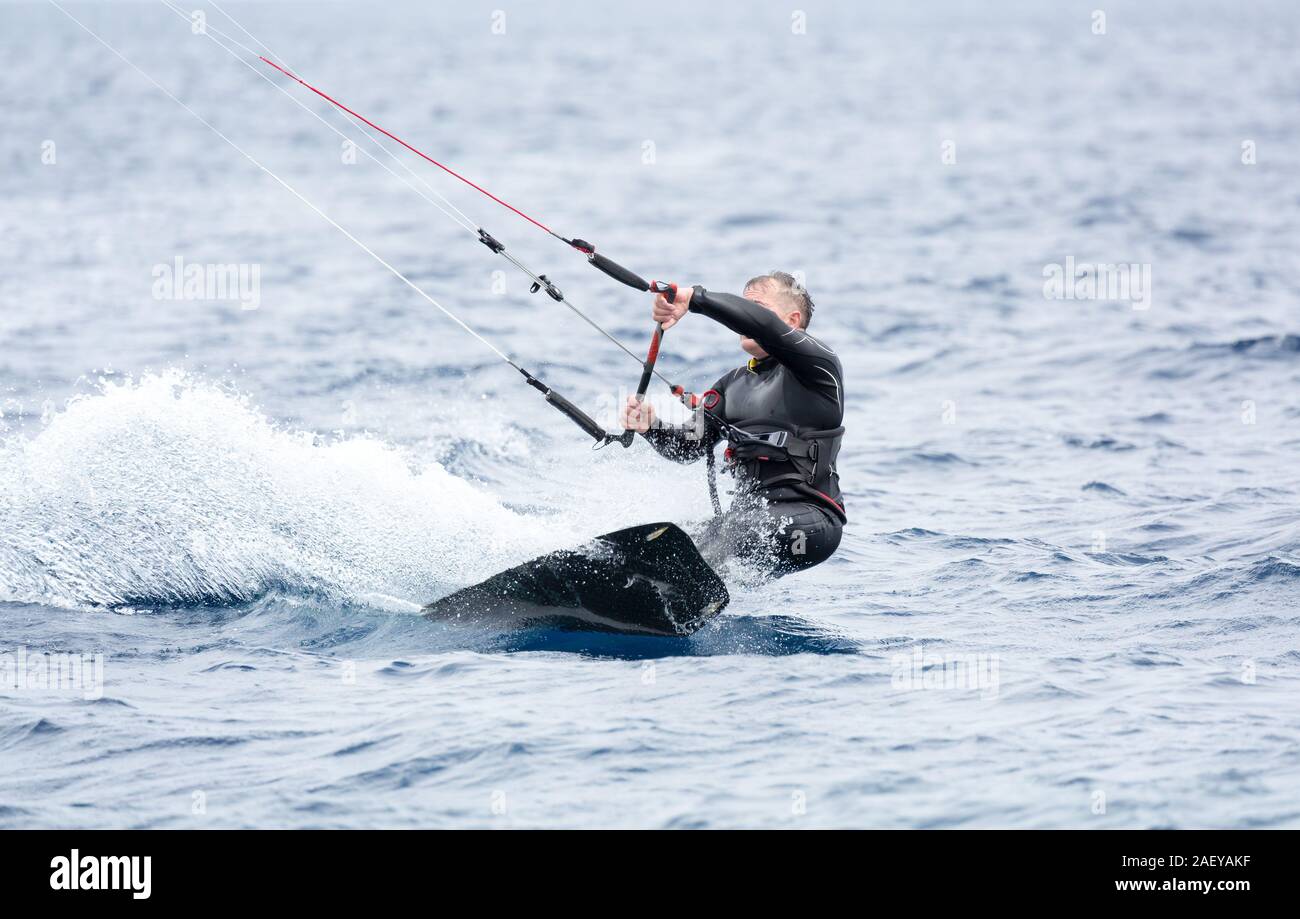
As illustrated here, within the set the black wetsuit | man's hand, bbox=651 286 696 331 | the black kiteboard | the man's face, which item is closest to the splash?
the black kiteboard

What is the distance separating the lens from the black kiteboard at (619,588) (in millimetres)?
8297

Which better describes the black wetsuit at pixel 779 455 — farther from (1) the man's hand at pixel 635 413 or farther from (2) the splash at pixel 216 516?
(2) the splash at pixel 216 516

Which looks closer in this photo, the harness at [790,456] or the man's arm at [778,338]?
the man's arm at [778,338]

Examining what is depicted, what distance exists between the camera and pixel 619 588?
838 centimetres

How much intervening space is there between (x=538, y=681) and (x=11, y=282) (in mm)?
16126

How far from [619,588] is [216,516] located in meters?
2.73

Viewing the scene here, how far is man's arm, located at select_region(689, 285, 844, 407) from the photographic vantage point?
7727 millimetres

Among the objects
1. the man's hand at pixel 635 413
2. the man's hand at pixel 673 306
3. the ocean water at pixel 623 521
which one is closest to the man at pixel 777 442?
the man's hand at pixel 635 413

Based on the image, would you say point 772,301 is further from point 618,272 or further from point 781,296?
point 618,272

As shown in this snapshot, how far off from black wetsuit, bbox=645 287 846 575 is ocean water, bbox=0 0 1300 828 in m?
0.45

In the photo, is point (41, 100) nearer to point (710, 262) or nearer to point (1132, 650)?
point (710, 262)

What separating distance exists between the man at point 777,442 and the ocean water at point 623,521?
0.46 m

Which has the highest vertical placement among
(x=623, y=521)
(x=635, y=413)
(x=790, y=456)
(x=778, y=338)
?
(x=778, y=338)

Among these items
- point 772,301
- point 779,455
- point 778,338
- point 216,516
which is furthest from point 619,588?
point 216,516
